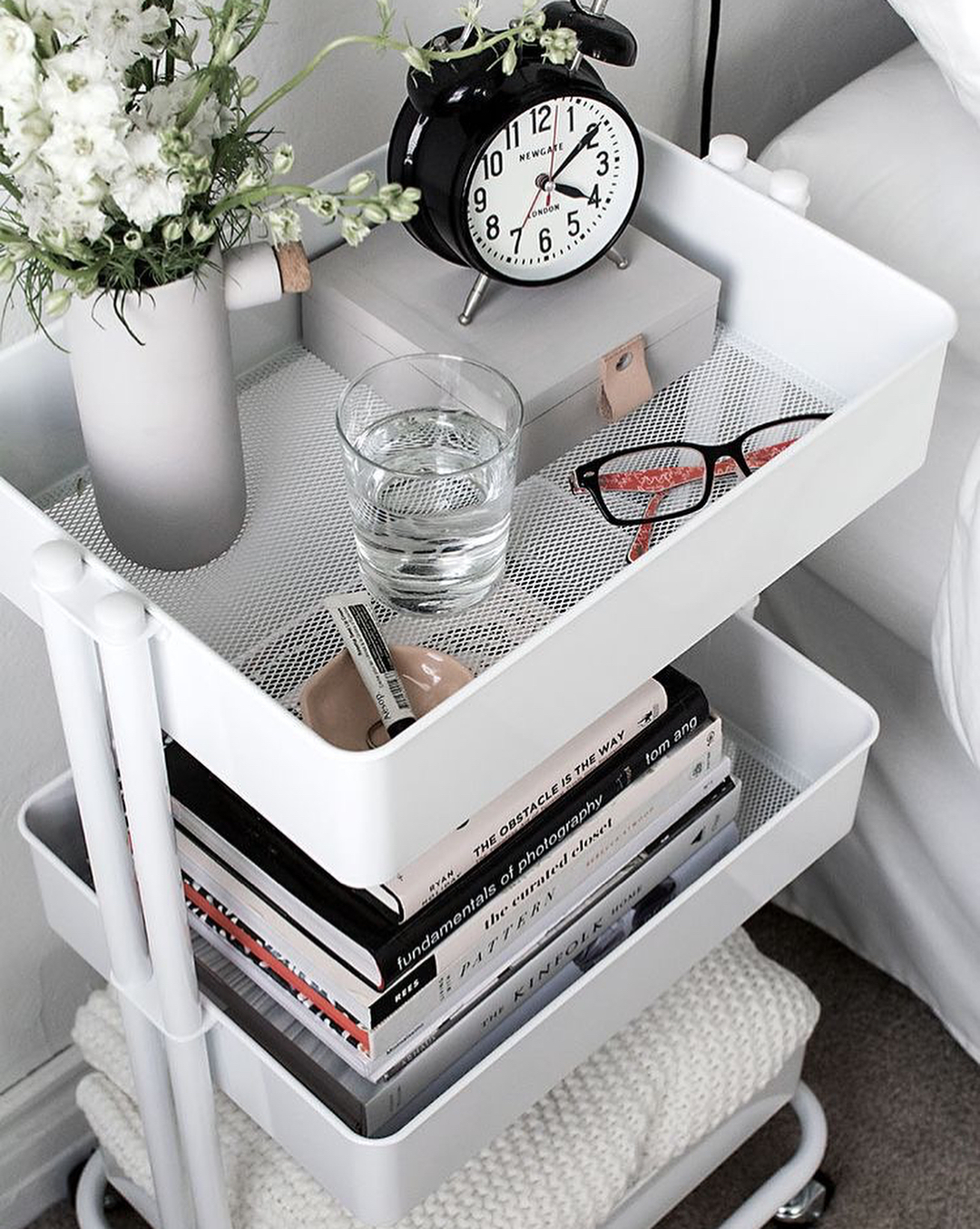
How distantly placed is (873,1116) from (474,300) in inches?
32.7

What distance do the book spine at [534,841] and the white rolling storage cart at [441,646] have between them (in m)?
0.07

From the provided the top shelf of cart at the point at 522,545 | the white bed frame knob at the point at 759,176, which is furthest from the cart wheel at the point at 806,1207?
the white bed frame knob at the point at 759,176

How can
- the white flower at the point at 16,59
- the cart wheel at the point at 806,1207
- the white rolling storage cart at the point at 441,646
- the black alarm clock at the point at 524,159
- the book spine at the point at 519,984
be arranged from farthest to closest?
the cart wheel at the point at 806,1207 → the book spine at the point at 519,984 → the black alarm clock at the point at 524,159 → the white rolling storage cart at the point at 441,646 → the white flower at the point at 16,59

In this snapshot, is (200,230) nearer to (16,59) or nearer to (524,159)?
(16,59)

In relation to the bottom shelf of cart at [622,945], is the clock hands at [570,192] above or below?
above

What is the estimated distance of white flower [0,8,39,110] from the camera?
576 mm

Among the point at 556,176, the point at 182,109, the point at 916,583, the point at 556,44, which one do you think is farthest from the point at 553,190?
the point at 916,583

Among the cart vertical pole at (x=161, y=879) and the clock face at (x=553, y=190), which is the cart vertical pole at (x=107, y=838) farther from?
the clock face at (x=553, y=190)

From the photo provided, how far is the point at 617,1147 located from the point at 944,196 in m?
0.68

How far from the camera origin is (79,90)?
1.92 feet

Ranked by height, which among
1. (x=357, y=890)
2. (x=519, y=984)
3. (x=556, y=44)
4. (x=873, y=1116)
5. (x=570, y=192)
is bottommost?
(x=873, y=1116)

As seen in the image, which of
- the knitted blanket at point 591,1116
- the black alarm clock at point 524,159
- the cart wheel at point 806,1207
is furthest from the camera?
the cart wheel at point 806,1207

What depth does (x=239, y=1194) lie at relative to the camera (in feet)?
3.42

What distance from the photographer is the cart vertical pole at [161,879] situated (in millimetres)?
667
